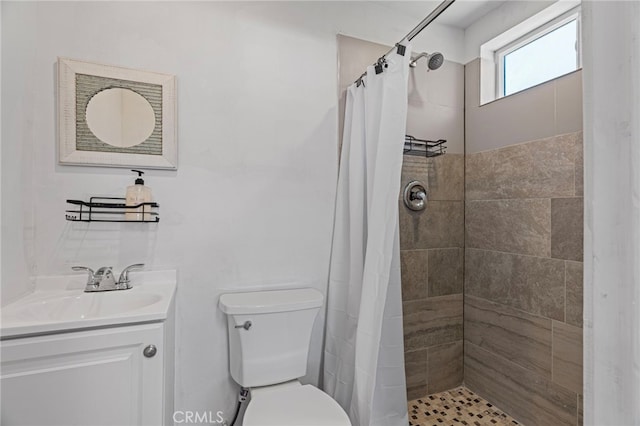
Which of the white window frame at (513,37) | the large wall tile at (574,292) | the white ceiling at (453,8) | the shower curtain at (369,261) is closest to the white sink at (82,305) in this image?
the shower curtain at (369,261)

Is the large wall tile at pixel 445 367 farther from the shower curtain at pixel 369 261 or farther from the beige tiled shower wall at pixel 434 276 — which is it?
the shower curtain at pixel 369 261

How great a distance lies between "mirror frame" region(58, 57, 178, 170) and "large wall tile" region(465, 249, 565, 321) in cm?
190

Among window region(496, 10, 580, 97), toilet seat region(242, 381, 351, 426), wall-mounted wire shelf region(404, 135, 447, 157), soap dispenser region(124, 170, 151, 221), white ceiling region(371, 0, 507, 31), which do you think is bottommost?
toilet seat region(242, 381, 351, 426)

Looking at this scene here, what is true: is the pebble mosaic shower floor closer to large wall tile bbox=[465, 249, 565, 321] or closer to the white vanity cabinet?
large wall tile bbox=[465, 249, 565, 321]

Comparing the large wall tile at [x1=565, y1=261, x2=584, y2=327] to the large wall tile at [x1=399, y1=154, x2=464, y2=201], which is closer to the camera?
the large wall tile at [x1=565, y1=261, x2=584, y2=327]

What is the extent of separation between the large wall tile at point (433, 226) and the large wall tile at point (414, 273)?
0.17 feet

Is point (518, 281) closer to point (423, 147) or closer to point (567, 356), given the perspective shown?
point (567, 356)

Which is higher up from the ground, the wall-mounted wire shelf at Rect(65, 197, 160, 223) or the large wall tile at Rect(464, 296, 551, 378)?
the wall-mounted wire shelf at Rect(65, 197, 160, 223)

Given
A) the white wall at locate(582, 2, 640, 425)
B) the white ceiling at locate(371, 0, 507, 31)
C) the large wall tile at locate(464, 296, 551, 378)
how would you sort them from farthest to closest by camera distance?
the white ceiling at locate(371, 0, 507, 31) < the large wall tile at locate(464, 296, 551, 378) < the white wall at locate(582, 2, 640, 425)

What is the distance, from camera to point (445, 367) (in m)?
2.06

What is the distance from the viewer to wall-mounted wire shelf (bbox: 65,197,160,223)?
1.33 m

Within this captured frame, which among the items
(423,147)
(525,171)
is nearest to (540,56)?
(525,171)

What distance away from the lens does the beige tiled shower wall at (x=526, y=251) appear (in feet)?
5.01

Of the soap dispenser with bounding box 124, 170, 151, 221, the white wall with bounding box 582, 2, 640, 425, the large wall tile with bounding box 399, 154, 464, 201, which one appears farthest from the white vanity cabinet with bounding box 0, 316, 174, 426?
the large wall tile with bounding box 399, 154, 464, 201
